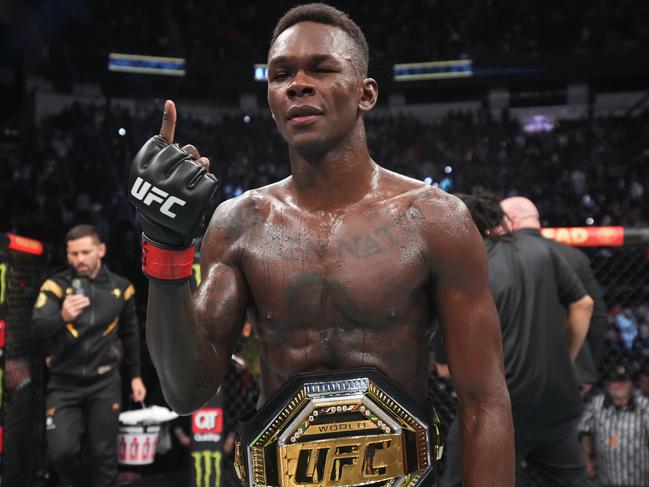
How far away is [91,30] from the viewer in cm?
1512

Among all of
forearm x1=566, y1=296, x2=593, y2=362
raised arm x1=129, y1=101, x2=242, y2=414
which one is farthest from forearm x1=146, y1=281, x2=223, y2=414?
forearm x1=566, y1=296, x2=593, y2=362

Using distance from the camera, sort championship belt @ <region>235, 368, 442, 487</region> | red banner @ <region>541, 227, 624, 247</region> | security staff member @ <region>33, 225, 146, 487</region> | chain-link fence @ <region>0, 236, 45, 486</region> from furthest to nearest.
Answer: security staff member @ <region>33, 225, 146, 487</region>
chain-link fence @ <region>0, 236, 45, 486</region>
red banner @ <region>541, 227, 624, 247</region>
championship belt @ <region>235, 368, 442, 487</region>

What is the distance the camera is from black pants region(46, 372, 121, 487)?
145 inches

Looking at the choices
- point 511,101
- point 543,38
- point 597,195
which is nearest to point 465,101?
point 511,101

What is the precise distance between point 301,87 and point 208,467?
253 centimetres

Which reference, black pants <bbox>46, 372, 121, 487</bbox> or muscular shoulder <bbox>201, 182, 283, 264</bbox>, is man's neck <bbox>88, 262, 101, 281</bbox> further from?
muscular shoulder <bbox>201, 182, 283, 264</bbox>

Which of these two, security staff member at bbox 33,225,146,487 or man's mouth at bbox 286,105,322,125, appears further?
security staff member at bbox 33,225,146,487

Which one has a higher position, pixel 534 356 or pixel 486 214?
pixel 486 214

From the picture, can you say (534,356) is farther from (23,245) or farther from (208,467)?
(23,245)

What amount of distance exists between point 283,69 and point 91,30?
15349 millimetres

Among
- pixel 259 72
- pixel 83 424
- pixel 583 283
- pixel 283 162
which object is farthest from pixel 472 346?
pixel 259 72

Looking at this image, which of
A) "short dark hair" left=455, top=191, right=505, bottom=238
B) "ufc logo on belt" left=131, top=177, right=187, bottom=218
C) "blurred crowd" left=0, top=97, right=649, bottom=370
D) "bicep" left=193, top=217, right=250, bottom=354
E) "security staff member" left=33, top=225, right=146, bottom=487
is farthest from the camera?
"blurred crowd" left=0, top=97, right=649, bottom=370

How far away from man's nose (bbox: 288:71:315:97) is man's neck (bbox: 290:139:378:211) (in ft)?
0.39

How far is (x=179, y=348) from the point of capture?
1069mm
